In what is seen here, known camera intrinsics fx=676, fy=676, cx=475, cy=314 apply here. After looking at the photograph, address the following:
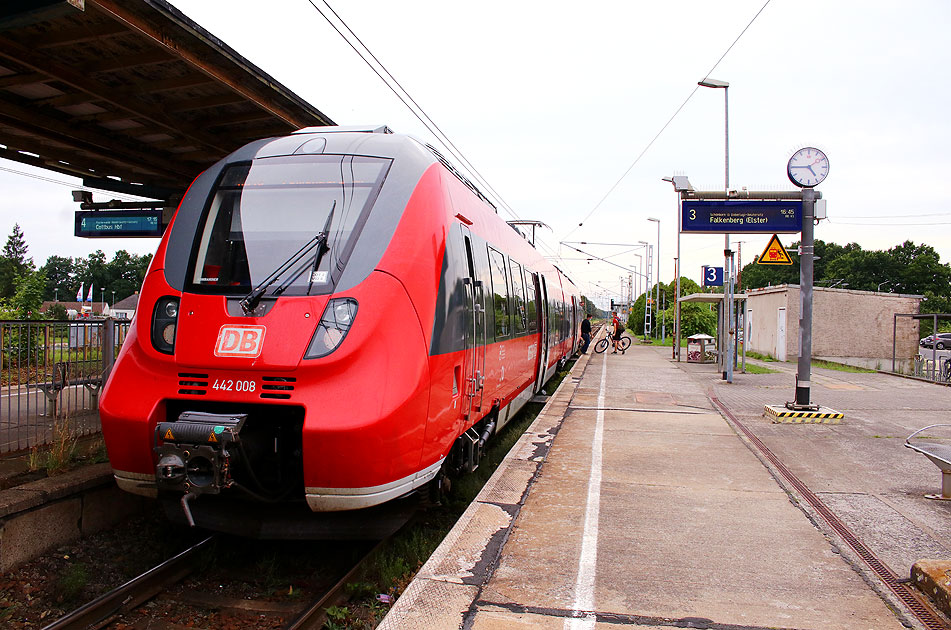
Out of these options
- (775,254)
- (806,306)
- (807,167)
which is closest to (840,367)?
(775,254)

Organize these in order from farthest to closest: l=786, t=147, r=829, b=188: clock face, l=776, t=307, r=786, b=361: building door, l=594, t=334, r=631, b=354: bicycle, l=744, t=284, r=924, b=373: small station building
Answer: l=594, t=334, r=631, b=354: bicycle < l=744, t=284, r=924, b=373: small station building < l=776, t=307, r=786, b=361: building door < l=786, t=147, r=829, b=188: clock face

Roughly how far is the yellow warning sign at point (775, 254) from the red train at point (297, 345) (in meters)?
10.8

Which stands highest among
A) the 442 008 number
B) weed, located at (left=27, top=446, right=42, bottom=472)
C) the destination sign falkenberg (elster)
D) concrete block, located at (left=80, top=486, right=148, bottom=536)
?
the destination sign falkenberg (elster)

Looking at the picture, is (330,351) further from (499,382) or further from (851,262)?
(851,262)

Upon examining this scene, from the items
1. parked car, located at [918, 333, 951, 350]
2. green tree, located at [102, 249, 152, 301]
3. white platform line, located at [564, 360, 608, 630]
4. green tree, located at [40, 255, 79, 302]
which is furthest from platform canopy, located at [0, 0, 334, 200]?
green tree, located at [40, 255, 79, 302]

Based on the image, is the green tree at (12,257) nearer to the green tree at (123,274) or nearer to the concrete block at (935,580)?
the green tree at (123,274)

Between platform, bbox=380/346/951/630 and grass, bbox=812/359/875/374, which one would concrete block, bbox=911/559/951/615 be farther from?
grass, bbox=812/359/875/374

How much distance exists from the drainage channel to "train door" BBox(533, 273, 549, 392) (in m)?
4.54

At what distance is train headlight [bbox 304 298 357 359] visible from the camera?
4.28 metres

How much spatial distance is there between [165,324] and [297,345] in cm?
108

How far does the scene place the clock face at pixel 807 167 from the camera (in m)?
12.1

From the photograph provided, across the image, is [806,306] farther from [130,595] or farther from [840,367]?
[840,367]

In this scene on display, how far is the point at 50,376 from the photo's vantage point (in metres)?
7.09

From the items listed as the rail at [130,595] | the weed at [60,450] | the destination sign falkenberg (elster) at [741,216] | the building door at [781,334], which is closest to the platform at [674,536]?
the rail at [130,595]
